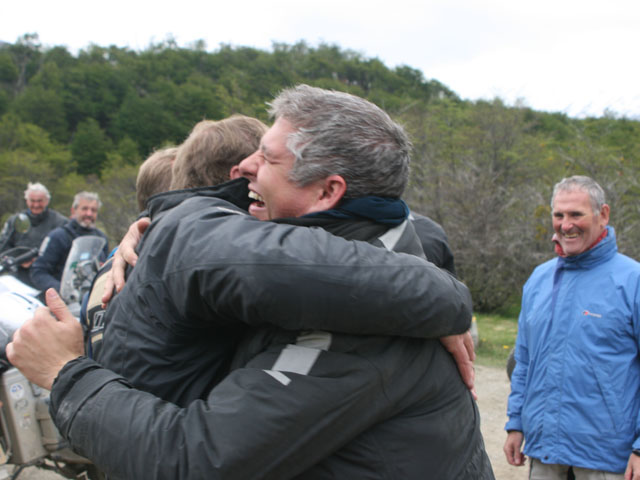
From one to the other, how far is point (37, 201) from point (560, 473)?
22.2ft

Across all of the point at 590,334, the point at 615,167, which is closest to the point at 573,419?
the point at 590,334

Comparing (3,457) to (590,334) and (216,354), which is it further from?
(590,334)

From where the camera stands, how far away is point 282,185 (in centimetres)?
125

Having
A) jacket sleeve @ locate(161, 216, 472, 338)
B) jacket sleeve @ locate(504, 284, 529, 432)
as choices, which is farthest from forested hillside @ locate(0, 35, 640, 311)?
jacket sleeve @ locate(504, 284, 529, 432)

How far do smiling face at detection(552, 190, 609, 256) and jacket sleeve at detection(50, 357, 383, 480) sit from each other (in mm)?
2340

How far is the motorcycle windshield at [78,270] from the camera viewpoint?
4.45m

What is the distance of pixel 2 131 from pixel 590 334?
54.9m

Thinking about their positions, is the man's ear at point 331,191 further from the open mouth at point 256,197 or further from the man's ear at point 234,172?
the man's ear at point 234,172

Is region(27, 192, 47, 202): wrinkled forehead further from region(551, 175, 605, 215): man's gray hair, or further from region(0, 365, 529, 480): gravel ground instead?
region(551, 175, 605, 215): man's gray hair

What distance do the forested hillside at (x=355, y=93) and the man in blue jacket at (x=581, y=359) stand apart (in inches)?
54.7

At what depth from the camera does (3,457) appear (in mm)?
2918

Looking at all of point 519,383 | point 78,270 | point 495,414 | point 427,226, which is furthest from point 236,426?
point 495,414

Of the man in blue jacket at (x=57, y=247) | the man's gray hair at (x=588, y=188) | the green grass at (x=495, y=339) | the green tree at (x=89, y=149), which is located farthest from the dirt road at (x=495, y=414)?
the green tree at (x=89, y=149)

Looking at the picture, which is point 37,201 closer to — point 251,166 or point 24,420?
point 24,420
